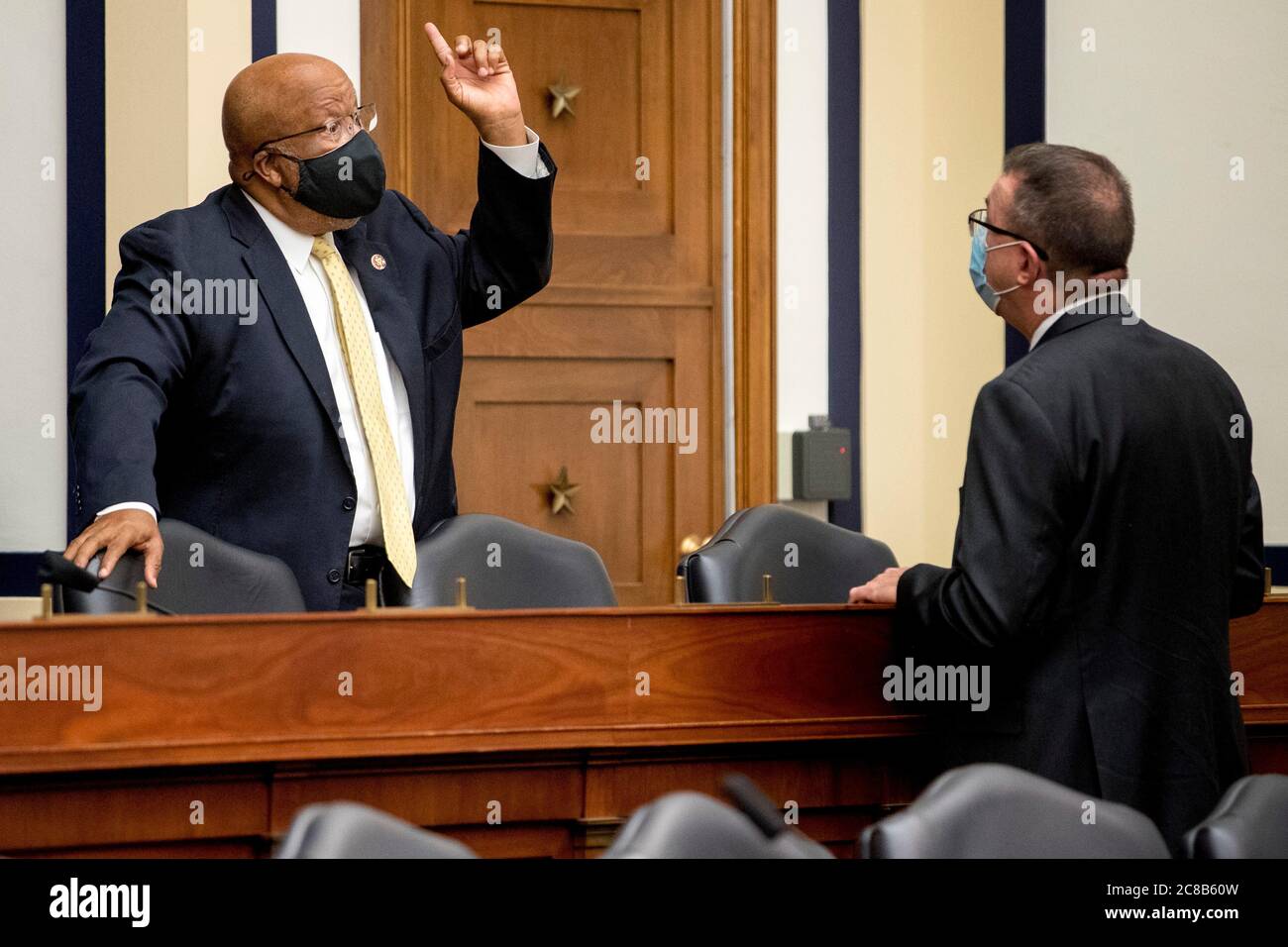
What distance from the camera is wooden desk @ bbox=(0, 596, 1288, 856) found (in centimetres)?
193

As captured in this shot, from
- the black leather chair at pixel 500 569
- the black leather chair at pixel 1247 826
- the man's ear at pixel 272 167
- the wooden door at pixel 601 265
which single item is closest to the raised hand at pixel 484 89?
the man's ear at pixel 272 167

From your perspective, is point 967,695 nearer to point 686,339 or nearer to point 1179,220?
point 686,339

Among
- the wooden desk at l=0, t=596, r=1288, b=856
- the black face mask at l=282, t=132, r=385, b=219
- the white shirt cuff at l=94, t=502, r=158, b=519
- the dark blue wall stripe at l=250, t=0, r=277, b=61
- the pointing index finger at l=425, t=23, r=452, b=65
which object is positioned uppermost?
the dark blue wall stripe at l=250, t=0, r=277, b=61

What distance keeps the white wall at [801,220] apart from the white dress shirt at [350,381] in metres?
1.72

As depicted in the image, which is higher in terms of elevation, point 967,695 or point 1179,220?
point 1179,220

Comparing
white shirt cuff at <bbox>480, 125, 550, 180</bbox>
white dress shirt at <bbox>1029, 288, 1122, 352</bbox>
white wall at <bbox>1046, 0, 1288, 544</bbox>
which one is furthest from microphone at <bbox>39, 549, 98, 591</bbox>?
white wall at <bbox>1046, 0, 1288, 544</bbox>

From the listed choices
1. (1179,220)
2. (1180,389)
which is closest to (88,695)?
(1180,389)

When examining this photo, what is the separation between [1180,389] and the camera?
2246mm

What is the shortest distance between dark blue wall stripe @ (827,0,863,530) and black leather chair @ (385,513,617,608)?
176 cm

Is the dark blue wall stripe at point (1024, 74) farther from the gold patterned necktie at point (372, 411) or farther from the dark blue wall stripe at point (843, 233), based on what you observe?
the gold patterned necktie at point (372, 411)

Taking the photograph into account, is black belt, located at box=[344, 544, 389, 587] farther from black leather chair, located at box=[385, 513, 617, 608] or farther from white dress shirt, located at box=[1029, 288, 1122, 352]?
white dress shirt, located at box=[1029, 288, 1122, 352]

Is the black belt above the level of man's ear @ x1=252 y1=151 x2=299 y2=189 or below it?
below

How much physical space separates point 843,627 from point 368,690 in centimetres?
69

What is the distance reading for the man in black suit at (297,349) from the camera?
293 centimetres
